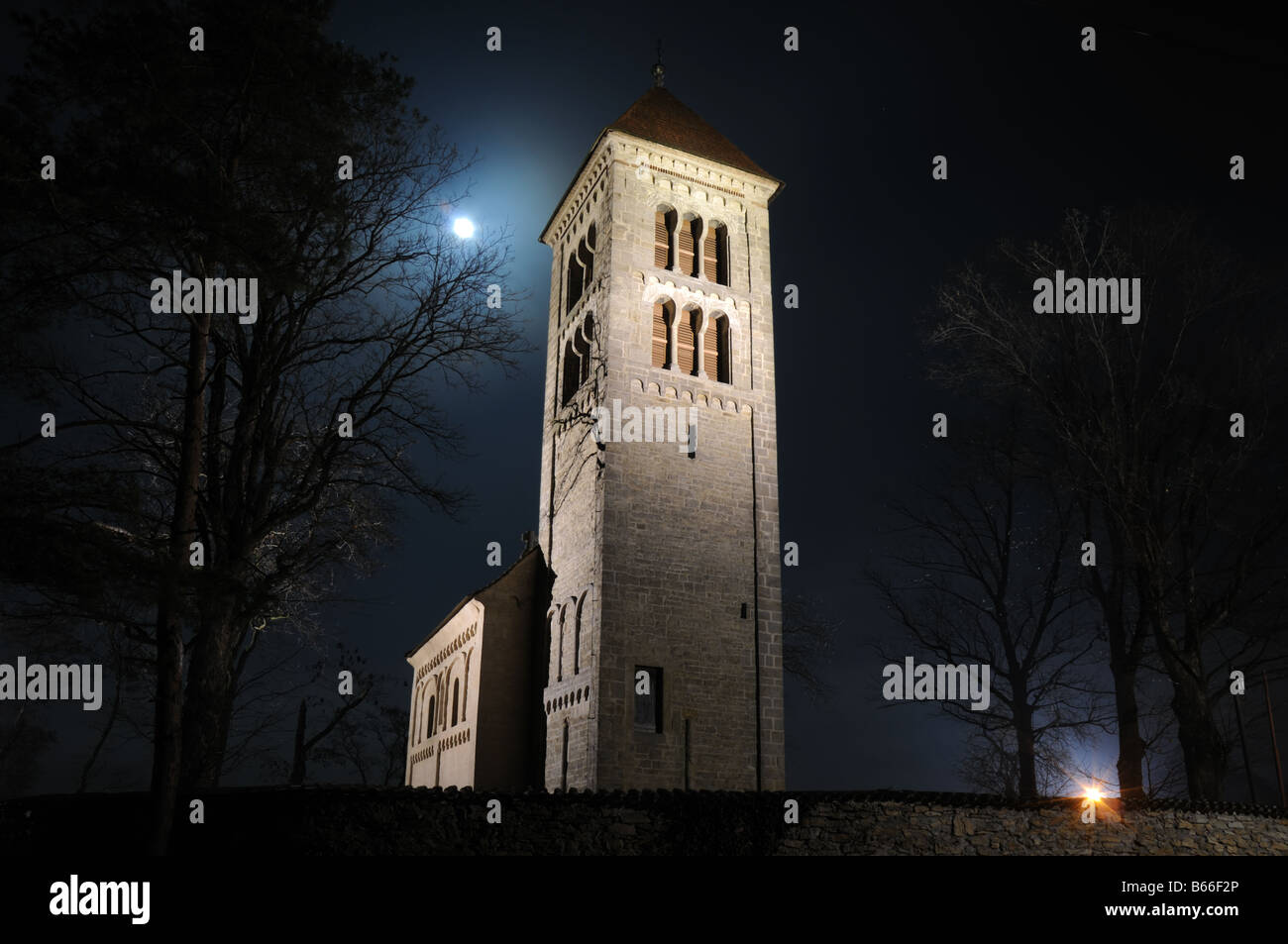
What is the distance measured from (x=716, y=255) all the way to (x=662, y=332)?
3.53 m

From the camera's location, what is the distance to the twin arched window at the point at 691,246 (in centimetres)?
2483

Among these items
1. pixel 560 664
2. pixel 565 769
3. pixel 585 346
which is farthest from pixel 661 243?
pixel 565 769

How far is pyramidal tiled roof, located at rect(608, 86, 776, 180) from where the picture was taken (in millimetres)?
25469

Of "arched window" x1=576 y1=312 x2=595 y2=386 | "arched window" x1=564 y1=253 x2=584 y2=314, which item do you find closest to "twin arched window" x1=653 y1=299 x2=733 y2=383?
"arched window" x1=576 y1=312 x2=595 y2=386

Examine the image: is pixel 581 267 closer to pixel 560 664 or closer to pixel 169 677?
pixel 560 664

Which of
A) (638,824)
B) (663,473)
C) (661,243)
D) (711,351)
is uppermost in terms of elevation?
(661,243)

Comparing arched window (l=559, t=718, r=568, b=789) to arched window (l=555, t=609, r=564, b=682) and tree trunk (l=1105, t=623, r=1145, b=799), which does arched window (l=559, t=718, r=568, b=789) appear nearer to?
arched window (l=555, t=609, r=564, b=682)

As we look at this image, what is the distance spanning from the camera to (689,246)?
83.4 ft

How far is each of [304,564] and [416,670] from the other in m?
21.2

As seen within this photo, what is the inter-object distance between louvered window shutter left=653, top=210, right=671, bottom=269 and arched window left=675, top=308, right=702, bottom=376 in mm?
1588

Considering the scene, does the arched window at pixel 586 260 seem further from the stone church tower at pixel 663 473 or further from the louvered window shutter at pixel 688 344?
the louvered window shutter at pixel 688 344

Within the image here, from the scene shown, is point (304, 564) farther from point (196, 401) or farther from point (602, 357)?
point (602, 357)

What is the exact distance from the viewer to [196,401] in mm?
10945
